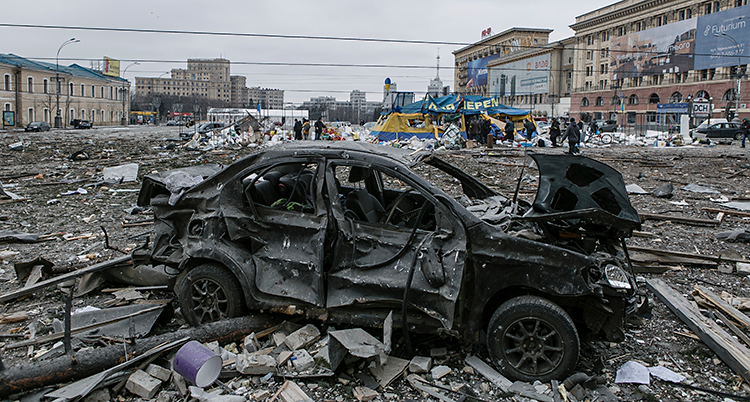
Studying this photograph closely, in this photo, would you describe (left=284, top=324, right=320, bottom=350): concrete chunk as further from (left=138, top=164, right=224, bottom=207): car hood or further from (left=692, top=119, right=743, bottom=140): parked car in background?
(left=692, top=119, right=743, bottom=140): parked car in background

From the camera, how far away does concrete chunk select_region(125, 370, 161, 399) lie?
3.40 m

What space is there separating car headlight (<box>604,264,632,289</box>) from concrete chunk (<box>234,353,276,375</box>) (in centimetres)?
255

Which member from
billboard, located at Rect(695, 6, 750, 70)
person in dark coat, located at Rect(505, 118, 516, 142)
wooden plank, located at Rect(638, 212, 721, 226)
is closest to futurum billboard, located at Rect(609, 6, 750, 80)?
billboard, located at Rect(695, 6, 750, 70)

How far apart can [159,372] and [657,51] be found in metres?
74.9

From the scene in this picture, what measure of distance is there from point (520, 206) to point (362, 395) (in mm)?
2398

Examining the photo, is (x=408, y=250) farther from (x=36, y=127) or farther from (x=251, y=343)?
(x=36, y=127)

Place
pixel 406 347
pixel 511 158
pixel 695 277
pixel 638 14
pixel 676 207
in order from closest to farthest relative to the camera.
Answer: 1. pixel 406 347
2. pixel 695 277
3. pixel 676 207
4. pixel 511 158
5. pixel 638 14

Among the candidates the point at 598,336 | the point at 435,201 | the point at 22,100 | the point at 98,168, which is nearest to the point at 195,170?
the point at 435,201

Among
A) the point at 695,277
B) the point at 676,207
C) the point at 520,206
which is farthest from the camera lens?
the point at 676,207

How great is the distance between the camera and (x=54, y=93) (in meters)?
66.3

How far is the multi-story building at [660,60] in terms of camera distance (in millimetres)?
53438

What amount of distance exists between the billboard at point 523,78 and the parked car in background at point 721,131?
52.6m

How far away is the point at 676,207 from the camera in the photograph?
10.0m

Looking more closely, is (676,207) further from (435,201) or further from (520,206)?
(435,201)
